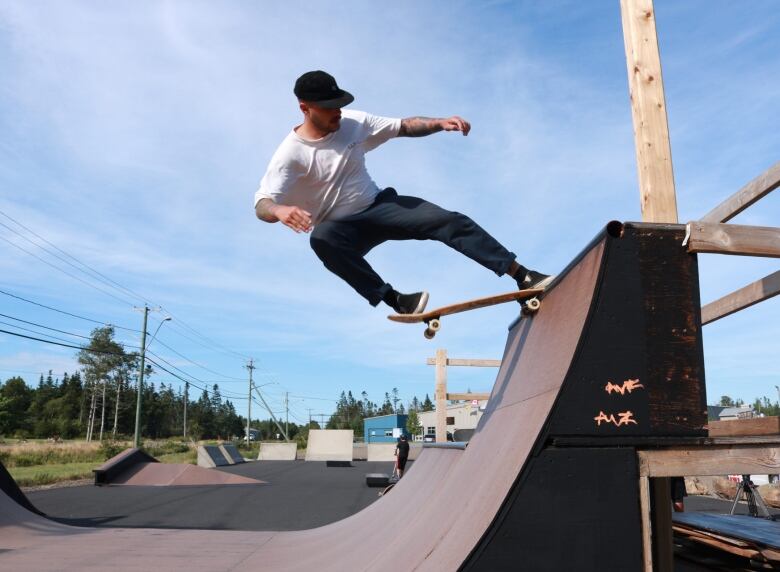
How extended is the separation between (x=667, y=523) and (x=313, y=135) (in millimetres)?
2730

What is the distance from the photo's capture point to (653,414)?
7.65 feet

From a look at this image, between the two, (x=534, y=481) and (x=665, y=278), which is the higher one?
(x=665, y=278)

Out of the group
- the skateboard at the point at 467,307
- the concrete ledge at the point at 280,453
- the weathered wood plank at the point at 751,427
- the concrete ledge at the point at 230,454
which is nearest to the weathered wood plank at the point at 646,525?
the weathered wood plank at the point at 751,427

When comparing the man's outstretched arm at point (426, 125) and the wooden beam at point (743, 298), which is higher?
the man's outstretched arm at point (426, 125)

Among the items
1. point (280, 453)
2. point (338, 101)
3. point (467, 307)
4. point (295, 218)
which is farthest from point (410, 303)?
point (280, 453)

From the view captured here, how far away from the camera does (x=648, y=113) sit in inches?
136

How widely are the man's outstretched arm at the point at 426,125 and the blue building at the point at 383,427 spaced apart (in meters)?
81.7

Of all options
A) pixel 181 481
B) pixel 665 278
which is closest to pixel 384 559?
pixel 665 278

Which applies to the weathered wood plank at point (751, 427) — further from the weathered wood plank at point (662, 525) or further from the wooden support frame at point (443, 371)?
the wooden support frame at point (443, 371)

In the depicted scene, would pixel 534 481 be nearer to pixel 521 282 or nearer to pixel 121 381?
pixel 521 282

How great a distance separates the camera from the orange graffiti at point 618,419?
2.29 m

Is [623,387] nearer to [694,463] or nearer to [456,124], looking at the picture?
[694,463]

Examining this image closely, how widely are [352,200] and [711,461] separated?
234 cm

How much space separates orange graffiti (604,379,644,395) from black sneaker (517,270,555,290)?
1.05m
